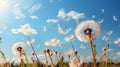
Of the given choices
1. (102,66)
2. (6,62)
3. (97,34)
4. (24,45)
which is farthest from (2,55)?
(97,34)

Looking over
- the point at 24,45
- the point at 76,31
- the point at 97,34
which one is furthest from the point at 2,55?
the point at 97,34

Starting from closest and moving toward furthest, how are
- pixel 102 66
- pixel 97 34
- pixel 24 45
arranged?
pixel 97 34 < pixel 24 45 < pixel 102 66

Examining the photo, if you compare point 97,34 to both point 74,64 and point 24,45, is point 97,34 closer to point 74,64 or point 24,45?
point 74,64

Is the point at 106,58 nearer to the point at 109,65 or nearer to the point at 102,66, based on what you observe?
the point at 102,66

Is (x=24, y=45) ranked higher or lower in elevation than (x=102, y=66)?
higher

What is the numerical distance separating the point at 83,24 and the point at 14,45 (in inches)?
98.0

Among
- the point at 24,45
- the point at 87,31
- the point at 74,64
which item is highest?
the point at 24,45

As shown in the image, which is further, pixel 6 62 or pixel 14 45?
pixel 6 62

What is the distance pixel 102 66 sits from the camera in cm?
561

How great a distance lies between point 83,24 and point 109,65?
346cm

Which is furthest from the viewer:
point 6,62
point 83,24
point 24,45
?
point 6,62

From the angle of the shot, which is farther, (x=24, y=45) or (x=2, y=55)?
(x=2, y=55)

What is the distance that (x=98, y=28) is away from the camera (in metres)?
3.01

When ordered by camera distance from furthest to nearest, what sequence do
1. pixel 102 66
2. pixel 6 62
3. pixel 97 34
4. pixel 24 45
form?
1. pixel 6 62
2. pixel 102 66
3. pixel 24 45
4. pixel 97 34
